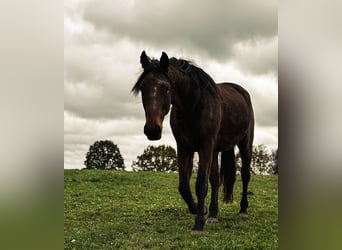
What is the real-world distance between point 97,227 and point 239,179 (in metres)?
3.76

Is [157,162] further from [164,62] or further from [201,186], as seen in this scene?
[164,62]

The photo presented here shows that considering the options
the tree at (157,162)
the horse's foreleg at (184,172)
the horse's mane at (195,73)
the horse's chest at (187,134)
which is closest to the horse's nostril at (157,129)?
the horse's chest at (187,134)

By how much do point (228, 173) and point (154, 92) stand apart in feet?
11.4

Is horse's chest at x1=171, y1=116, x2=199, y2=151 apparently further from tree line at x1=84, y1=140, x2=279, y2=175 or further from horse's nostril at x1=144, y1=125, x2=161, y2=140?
horse's nostril at x1=144, y1=125, x2=161, y2=140

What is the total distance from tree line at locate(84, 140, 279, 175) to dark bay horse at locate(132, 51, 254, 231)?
668 millimetres

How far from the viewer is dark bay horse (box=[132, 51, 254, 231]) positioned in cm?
587

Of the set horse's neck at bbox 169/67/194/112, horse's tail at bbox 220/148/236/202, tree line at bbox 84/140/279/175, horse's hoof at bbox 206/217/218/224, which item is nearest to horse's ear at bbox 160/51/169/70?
horse's neck at bbox 169/67/194/112

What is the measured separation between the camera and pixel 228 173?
8.45 metres

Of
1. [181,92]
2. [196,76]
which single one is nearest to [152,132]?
[181,92]
